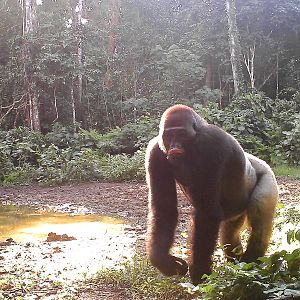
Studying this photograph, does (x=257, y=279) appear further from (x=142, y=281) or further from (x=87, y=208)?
(x=87, y=208)

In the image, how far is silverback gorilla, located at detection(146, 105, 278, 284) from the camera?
3396 mm

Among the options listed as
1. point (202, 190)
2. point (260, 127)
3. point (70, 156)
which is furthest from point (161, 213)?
point (260, 127)

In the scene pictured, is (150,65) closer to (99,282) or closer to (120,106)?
(120,106)

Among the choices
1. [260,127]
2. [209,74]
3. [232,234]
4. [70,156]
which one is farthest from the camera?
[209,74]

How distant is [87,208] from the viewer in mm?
8977

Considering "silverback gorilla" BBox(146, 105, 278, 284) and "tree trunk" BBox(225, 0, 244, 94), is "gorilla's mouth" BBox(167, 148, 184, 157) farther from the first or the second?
"tree trunk" BBox(225, 0, 244, 94)

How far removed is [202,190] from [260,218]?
74cm

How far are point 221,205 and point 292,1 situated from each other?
21.5 meters

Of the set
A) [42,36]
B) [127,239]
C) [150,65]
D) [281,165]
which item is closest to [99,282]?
[127,239]

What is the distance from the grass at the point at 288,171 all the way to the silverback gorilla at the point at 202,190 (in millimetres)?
8845

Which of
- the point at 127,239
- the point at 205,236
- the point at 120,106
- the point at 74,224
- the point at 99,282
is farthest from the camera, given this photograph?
the point at 120,106

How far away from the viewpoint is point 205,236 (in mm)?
3393

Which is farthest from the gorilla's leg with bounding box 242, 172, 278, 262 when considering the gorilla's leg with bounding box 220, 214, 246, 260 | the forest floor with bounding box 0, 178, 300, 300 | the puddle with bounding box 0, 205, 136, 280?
the puddle with bounding box 0, 205, 136, 280

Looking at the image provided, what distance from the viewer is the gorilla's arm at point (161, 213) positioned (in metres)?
3.66
